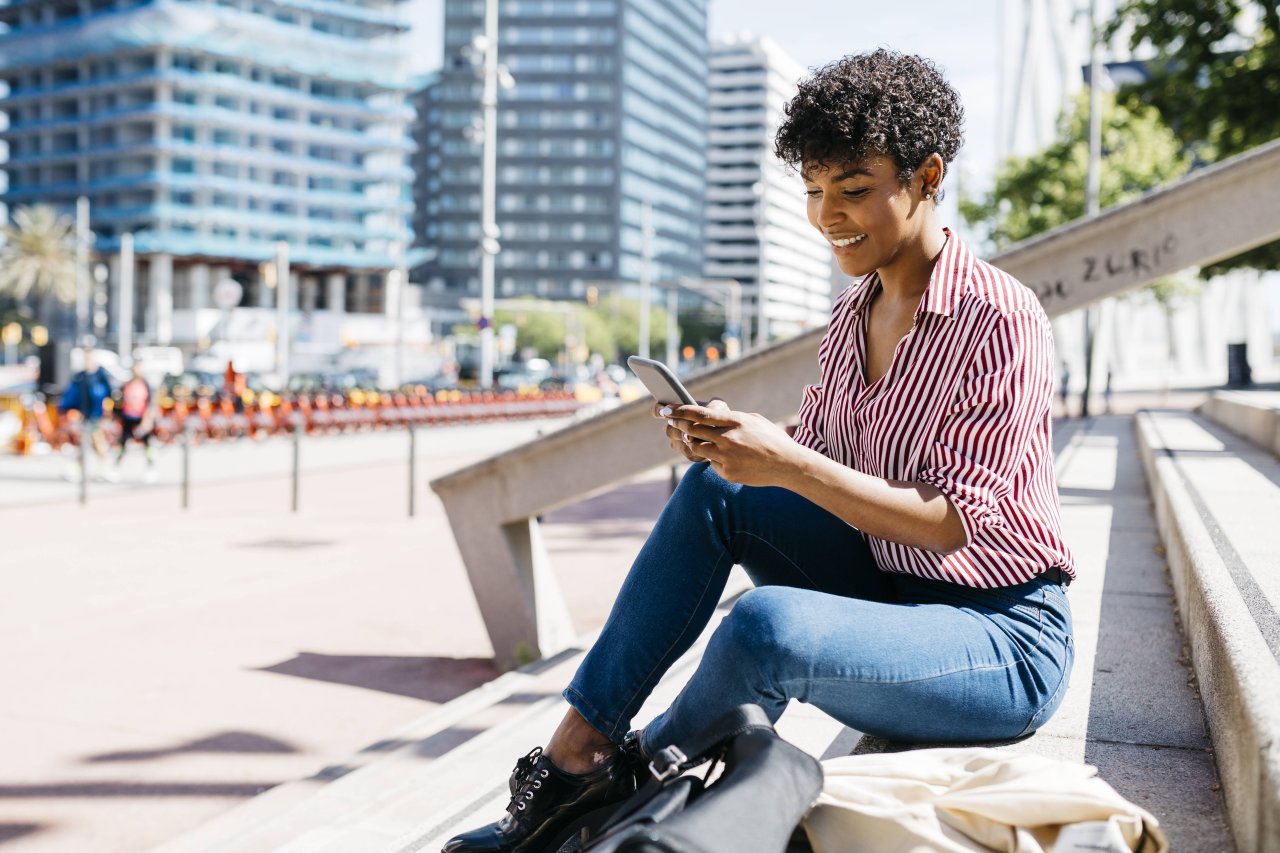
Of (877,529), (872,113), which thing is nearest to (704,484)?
(877,529)

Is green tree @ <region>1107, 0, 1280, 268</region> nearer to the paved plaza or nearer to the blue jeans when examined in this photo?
the paved plaza

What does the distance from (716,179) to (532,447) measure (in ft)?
484

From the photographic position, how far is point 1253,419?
7953 mm

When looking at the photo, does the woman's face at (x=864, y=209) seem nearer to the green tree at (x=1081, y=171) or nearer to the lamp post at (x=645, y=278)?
the lamp post at (x=645, y=278)

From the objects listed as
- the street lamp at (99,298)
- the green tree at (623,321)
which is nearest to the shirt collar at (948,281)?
the street lamp at (99,298)

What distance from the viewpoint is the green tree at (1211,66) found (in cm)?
1387

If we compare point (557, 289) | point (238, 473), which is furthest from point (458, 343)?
point (238, 473)

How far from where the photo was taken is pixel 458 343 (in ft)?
256

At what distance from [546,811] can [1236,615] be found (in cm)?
136

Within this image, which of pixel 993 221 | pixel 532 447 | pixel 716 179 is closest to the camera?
pixel 532 447

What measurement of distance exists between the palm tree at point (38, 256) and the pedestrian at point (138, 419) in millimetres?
68694

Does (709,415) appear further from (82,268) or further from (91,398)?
(82,268)

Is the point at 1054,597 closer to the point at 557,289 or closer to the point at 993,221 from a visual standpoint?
the point at 993,221

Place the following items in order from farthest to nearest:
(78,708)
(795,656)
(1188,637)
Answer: (78,708), (1188,637), (795,656)
